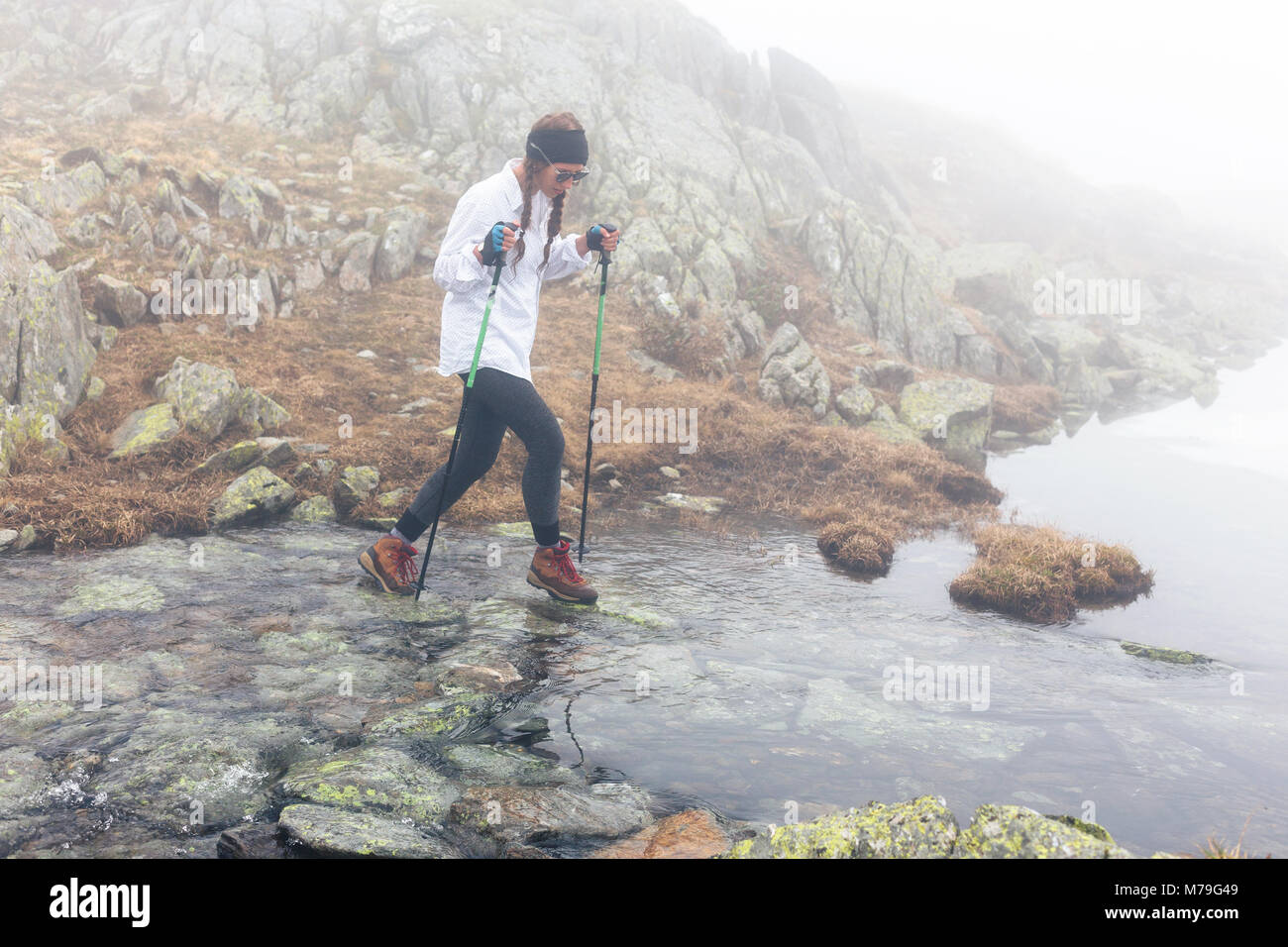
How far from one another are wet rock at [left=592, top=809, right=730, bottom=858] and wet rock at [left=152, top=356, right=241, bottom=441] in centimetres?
949

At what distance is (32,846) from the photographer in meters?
3.34

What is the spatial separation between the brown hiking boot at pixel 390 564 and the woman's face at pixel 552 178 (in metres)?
3.61

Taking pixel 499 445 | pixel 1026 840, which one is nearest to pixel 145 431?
pixel 499 445

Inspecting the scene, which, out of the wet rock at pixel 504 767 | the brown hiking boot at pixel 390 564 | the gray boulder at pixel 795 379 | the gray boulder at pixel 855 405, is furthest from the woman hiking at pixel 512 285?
the gray boulder at pixel 855 405

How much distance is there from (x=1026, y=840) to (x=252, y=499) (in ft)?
30.3

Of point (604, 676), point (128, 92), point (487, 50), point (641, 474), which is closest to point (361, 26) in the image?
point (487, 50)

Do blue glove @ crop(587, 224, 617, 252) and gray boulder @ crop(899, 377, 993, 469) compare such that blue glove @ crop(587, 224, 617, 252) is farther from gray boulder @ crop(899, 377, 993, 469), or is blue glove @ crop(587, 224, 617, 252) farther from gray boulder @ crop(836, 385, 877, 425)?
gray boulder @ crop(899, 377, 993, 469)

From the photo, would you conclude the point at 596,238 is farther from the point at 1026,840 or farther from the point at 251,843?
the point at 1026,840

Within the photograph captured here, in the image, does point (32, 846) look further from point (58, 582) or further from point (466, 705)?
point (58, 582)

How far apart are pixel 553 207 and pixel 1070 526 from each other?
1136 centimetres

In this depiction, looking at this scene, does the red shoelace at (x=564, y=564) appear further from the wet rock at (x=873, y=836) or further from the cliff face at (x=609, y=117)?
the cliff face at (x=609, y=117)

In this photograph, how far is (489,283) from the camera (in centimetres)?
661

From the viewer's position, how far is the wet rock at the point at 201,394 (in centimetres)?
1091

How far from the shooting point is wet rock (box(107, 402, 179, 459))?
1005cm
